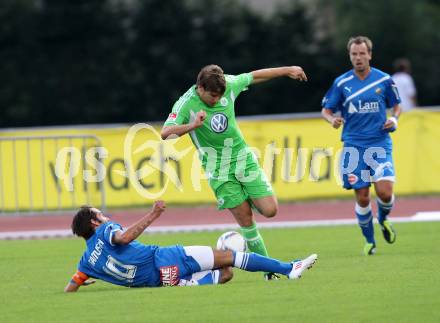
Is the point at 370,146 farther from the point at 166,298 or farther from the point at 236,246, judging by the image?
the point at 166,298

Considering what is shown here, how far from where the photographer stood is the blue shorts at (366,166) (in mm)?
12742

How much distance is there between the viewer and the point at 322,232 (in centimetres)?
1593

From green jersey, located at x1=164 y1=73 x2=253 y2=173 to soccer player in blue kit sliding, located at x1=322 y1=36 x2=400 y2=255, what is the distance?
1.80m

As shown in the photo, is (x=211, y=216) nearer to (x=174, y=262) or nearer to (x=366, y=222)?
(x=366, y=222)

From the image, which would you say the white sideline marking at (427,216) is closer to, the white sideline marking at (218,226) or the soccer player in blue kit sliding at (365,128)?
the white sideline marking at (218,226)

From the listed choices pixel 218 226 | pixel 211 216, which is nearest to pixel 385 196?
pixel 218 226

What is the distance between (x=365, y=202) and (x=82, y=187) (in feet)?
23.9

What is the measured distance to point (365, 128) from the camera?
42.1 ft

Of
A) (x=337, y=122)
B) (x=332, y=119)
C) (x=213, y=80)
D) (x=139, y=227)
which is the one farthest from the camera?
(x=332, y=119)

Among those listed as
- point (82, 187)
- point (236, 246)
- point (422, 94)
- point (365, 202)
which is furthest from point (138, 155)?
point (422, 94)

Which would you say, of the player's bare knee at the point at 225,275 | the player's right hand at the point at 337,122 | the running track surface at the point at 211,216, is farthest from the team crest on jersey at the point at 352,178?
the running track surface at the point at 211,216

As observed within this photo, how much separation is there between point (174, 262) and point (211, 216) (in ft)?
29.2

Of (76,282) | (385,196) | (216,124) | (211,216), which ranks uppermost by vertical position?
(216,124)

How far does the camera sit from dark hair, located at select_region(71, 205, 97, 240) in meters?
10.2
